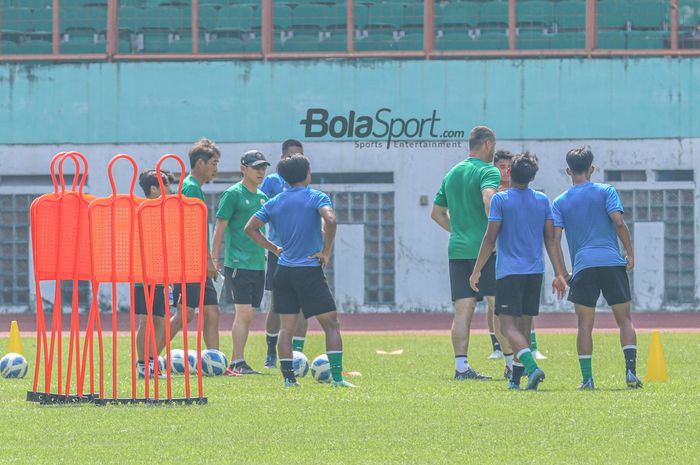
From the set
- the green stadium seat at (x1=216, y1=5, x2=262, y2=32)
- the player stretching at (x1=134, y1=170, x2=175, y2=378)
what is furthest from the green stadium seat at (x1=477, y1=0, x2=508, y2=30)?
the player stretching at (x1=134, y1=170, x2=175, y2=378)

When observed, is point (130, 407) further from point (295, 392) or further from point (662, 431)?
point (662, 431)

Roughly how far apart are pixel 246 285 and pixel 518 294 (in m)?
3.00

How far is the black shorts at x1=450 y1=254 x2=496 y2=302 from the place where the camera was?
13.5m

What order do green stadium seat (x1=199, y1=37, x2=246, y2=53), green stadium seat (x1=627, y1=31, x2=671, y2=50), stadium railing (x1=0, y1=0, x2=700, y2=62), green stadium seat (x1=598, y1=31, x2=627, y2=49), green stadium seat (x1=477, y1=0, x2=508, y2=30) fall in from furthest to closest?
1. green stadium seat (x1=199, y1=37, x2=246, y2=53)
2. green stadium seat (x1=477, y1=0, x2=508, y2=30)
3. green stadium seat (x1=598, y1=31, x2=627, y2=49)
4. green stadium seat (x1=627, y1=31, x2=671, y2=50)
5. stadium railing (x1=0, y1=0, x2=700, y2=62)

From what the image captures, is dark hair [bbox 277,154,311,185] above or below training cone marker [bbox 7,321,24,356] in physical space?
above

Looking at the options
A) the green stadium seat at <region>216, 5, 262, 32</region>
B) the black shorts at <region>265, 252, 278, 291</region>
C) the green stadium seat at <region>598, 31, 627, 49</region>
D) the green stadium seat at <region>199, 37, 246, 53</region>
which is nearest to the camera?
the black shorts at <region>265, 252, 278, 291</region>

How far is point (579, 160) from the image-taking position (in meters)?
12.3

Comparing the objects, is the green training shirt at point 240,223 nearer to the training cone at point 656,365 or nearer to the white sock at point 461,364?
the white sock at point 461,364

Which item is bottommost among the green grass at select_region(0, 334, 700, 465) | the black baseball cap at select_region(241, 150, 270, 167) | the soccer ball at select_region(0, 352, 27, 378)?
the soccer ball at select_region(0, 352, 27, 378)

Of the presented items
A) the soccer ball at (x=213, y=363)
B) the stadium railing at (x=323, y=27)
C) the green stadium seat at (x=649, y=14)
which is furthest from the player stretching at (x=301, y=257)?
the green stadium seat at (x=649, y=14)

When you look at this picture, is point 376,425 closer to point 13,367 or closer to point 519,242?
point 519,242

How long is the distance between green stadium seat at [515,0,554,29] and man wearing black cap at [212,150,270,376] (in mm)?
14905

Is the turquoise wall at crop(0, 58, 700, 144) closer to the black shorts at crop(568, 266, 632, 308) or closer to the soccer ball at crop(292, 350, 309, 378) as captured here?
the soccer ball at crop(292, 350, 309, 378)

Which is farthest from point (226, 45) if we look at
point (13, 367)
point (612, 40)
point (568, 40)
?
point (13, 367)
